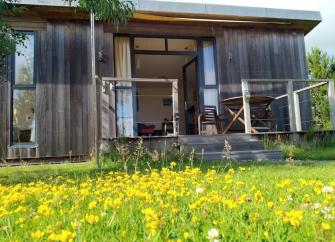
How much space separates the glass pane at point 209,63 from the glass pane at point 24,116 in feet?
12.8

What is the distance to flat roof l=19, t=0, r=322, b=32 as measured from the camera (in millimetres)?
7750

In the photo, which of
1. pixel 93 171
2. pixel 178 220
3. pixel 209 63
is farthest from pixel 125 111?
pixel 178 220

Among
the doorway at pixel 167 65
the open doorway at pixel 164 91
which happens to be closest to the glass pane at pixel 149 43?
the doorway at pixel 167 65

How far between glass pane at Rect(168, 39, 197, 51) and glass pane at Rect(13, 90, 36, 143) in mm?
3643

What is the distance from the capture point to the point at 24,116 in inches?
298

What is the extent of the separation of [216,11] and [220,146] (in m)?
3.24

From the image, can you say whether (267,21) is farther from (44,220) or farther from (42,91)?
(44,220)

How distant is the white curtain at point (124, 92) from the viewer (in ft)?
26.2

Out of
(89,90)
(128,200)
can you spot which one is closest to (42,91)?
(89,90)

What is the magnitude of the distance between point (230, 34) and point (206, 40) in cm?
58

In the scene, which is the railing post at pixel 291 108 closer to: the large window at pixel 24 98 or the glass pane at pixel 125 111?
the glass pane at pixel 125 111

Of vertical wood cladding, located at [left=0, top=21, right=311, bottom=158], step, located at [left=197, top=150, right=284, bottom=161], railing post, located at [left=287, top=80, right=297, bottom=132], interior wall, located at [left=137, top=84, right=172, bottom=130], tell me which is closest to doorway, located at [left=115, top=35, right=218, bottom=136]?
vertical wood cladding, located at [left=0, top=21, right=311, bottom=158]

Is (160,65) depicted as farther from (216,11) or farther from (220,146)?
(220,146)

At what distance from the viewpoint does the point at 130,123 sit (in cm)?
803
